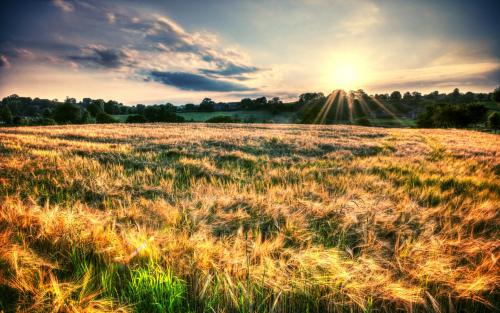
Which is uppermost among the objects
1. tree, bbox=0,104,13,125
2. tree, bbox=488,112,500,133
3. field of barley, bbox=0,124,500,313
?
tree, bbox=0,104,13,125

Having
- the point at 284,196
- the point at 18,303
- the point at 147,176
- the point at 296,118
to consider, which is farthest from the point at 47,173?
the point at 296,118

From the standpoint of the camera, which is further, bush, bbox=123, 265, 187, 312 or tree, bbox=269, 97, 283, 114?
tree, bbox=269, 97, 283, 114

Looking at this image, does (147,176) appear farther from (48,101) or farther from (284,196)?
(48,101)

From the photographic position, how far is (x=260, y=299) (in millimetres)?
1593

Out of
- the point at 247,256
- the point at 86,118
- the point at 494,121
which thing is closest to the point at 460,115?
the point at 494,121

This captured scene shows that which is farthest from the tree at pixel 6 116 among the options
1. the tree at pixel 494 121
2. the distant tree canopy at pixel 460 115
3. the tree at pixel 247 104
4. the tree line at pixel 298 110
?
the tree at pixel 494 121

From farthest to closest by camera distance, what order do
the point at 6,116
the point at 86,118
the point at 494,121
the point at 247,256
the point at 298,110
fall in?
the point at 298,110 → the point at 6,116 → the point at 86,118 → the point at 494,121 → the point at 247,256

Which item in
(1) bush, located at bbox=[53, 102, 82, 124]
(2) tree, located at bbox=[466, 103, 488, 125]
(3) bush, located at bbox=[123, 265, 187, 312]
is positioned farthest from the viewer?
(2) tree, located at bbox=[466, 103, 488, 125]

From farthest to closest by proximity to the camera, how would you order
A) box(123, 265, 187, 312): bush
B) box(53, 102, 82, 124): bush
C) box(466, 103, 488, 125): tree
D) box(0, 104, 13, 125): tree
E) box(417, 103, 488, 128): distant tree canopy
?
box(417, 103, 488, 128): distant tree canopy
box(466, 103, 488, 125): tree
box(0, 104, 13, 125): tree
box(53, 102, 82, 124): bush
box(123, 265, 187, 312): bush

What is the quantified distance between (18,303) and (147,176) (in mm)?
4154

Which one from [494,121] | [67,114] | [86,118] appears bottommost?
[494,121]

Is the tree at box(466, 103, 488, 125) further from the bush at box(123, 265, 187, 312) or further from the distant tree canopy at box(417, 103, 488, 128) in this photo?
the bush at box(123, 265, 187, 312)

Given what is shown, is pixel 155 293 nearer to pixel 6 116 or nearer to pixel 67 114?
pixel 67 114

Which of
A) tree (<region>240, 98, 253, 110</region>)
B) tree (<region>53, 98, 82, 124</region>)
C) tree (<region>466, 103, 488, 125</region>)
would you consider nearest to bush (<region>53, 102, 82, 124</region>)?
tree (<region>53, 98, 82, 124</region>)
